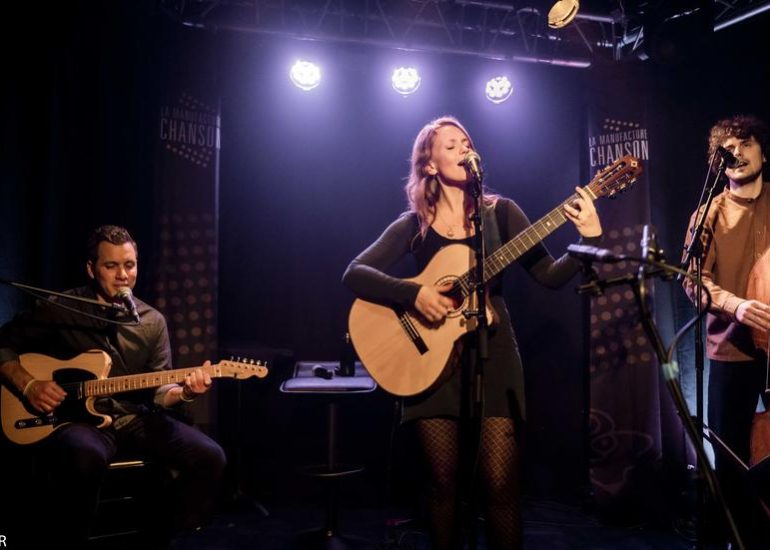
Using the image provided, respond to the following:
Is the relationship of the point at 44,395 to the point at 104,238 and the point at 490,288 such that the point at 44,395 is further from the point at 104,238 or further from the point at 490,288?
the point at 490,288

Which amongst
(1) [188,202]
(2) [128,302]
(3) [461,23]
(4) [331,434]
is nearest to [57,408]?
(2) [128,302]

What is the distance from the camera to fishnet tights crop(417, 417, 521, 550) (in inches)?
102

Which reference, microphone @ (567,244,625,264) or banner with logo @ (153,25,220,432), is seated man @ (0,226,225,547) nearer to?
banner with logo @ (153,25,220,432)

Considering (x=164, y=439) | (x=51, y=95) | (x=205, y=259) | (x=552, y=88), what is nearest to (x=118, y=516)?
(x=164, y=439)

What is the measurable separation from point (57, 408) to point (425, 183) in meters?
2.48

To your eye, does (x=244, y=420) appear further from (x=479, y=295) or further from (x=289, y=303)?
(x=479, y=295)

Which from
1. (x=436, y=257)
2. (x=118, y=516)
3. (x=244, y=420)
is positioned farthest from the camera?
(x=244, y=420)

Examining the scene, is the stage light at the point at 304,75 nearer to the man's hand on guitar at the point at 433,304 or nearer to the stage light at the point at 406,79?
the stage light at the point at 406,79

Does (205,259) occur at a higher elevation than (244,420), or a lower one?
higher

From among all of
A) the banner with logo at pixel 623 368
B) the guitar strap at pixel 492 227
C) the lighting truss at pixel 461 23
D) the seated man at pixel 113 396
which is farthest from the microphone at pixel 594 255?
the lighting truss at pixel 461 23

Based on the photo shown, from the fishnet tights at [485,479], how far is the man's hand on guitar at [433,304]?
46cm

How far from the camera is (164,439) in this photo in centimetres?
371

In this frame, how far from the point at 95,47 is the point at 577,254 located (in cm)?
421

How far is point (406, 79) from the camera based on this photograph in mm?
5469
